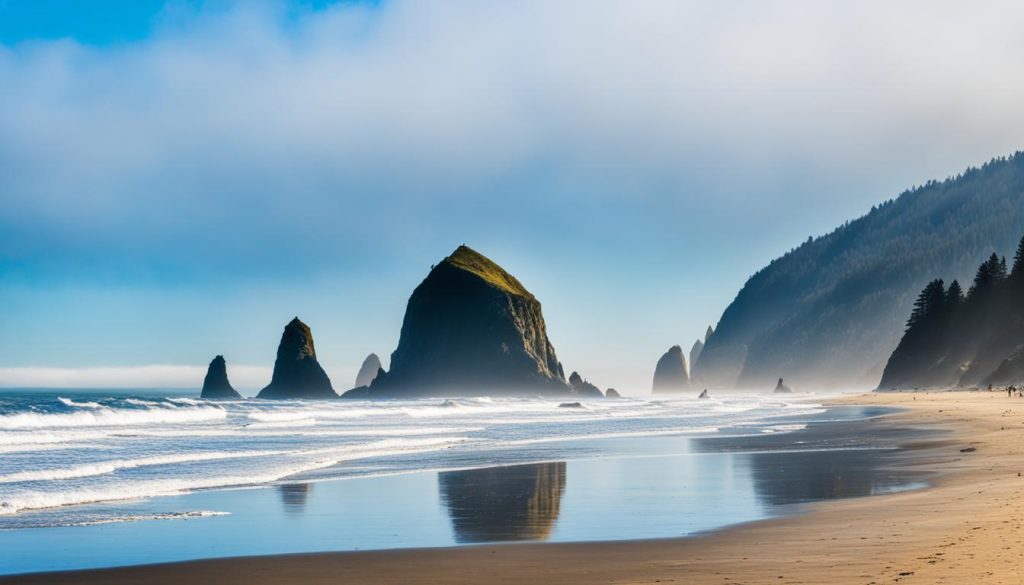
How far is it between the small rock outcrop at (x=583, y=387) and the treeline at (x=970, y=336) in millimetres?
51115

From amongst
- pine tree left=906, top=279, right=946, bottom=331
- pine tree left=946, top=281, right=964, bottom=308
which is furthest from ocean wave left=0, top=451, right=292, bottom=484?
pine tree left=906, top=279, right=946, bottom=331

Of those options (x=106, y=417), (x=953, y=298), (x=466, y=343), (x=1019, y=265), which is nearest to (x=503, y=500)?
(x=106, y=417)

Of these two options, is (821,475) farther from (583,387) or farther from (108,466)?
(583,387)

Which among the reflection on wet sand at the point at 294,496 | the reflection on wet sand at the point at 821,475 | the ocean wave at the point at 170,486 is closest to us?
the reflection on wet sand at the point at 294,496

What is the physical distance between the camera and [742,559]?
481 inches

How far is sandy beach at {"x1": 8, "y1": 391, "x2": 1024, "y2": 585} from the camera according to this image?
10.8 meters

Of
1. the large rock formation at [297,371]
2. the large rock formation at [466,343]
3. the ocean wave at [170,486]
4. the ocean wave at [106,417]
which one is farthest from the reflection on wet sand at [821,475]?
the large rock formation at [297,371]

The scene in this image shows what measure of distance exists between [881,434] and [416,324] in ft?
402

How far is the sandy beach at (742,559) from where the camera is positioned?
1082cm

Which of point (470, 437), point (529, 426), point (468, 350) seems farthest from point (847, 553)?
point (468, 350)

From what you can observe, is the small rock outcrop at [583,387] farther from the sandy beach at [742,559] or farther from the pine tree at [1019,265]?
the sandy beach at [742,559]

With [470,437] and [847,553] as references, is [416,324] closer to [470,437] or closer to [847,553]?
[470,437]

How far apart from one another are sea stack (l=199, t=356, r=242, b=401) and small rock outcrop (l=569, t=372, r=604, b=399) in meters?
57.6

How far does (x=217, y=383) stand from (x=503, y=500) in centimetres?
15453
